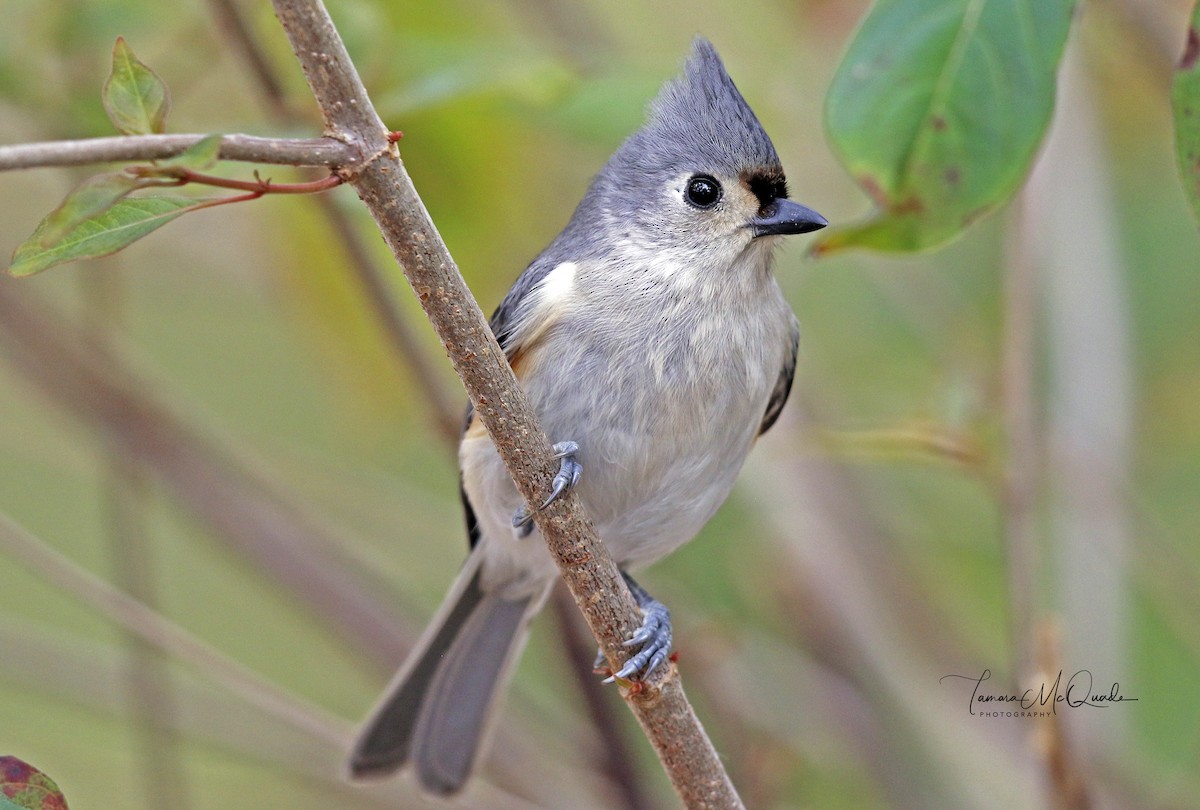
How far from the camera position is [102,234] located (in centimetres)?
107

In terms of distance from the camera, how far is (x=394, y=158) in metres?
1.20

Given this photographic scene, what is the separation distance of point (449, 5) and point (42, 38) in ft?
3.26

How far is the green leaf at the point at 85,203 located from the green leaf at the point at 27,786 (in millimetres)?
468

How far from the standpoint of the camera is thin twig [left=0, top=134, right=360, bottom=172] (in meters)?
0.96

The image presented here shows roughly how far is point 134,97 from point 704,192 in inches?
44.2

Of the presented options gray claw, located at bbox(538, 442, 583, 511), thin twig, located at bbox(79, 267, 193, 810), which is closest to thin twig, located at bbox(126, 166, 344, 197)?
gray claw, located at bbox(538, 442, 583, 511)

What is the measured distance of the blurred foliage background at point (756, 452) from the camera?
2246 millimetres

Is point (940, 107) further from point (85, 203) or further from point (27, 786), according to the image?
point (27, 786)

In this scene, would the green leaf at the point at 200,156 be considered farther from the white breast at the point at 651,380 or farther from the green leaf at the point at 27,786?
the white breast at the point at 651,380

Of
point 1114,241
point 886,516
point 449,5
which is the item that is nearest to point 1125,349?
point 1114,241

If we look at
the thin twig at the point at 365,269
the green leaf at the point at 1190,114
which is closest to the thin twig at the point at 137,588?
the thin twig at the point at 365,269

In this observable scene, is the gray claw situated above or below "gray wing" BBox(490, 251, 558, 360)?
below

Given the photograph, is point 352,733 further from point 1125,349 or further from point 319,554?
point 1125,349

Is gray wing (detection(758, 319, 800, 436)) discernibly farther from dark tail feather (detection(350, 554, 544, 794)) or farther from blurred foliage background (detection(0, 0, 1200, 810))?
dark tail feather (detection(350, 554, 544, 794))
